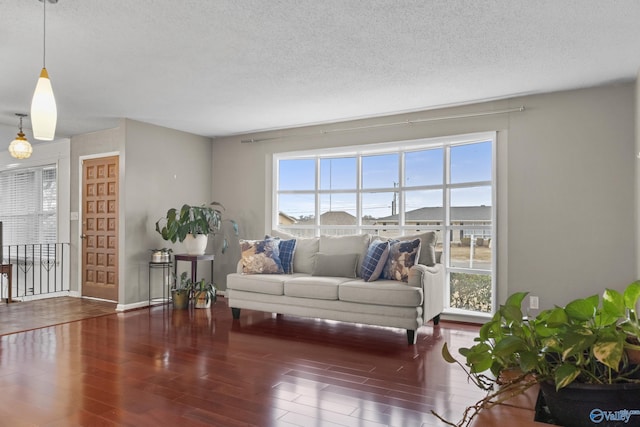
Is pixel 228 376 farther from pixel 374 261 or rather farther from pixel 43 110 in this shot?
pixel 43 110

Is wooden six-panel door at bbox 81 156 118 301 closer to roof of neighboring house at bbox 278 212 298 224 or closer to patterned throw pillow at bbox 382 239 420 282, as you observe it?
roof of neighboring house at bbox 278 212 298 224

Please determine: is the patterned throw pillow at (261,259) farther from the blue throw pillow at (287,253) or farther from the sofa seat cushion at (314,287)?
the sofa seat cushion at (314,287)

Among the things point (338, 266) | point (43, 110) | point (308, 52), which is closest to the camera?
point (43, 110)

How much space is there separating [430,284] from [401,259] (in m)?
0.37

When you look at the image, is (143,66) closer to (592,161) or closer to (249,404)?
(249,404)

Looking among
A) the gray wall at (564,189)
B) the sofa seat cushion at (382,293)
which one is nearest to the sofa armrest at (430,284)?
the sofa seat cushion at (382,293)

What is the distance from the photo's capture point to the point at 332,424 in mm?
2387

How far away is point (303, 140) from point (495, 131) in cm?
255

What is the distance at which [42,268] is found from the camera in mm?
7371

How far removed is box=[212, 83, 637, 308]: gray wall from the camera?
4066 mm

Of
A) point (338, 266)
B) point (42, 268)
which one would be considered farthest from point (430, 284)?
point (42, 268)

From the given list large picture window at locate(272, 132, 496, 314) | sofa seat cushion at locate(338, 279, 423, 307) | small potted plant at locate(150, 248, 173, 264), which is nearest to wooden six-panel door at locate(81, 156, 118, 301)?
small potted plant at locate(150, 248, 173, 264)

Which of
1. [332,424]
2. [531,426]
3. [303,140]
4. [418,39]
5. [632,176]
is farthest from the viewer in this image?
[303,140]

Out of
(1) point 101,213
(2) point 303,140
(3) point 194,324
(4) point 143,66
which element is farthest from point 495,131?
(1) point 101,213
